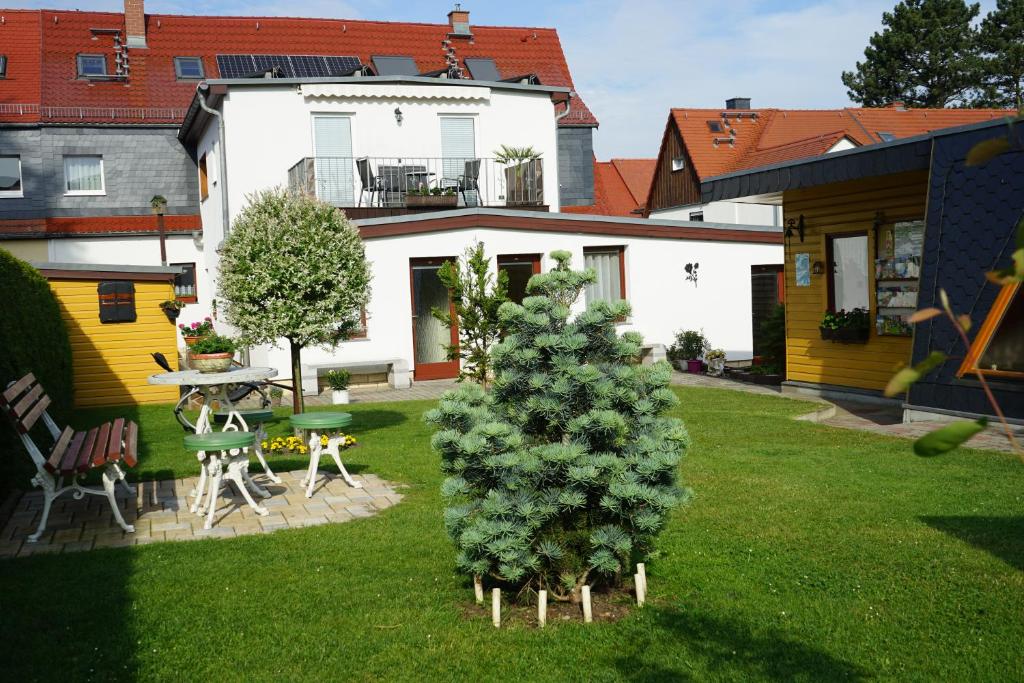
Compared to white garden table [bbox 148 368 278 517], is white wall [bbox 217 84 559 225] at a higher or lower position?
higher

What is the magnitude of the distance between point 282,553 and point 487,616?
2.00 metres

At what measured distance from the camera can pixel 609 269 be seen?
20.4m

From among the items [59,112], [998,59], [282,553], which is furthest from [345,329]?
[998,59]

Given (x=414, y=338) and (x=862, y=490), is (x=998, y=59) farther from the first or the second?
(x=862, y=490)

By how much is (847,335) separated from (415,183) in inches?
432

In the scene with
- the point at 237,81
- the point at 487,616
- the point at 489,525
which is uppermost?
the point at 237,81

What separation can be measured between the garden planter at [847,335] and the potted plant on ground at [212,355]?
8.54 metres

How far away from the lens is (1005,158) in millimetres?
10203

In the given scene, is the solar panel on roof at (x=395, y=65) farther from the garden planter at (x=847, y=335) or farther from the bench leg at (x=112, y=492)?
the bench leg at (x=112, y=492)

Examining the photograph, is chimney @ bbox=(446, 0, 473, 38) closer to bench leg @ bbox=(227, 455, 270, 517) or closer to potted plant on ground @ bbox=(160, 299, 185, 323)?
potted plant on ground @ bbox=(160, 299, 185, 323)

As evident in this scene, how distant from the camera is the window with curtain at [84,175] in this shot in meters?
27.1

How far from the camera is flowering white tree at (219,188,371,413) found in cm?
1076

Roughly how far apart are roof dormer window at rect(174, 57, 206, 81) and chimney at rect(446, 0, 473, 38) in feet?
25.6

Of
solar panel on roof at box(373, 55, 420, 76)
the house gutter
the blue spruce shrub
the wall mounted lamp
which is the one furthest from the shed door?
the blue spruce shrub
